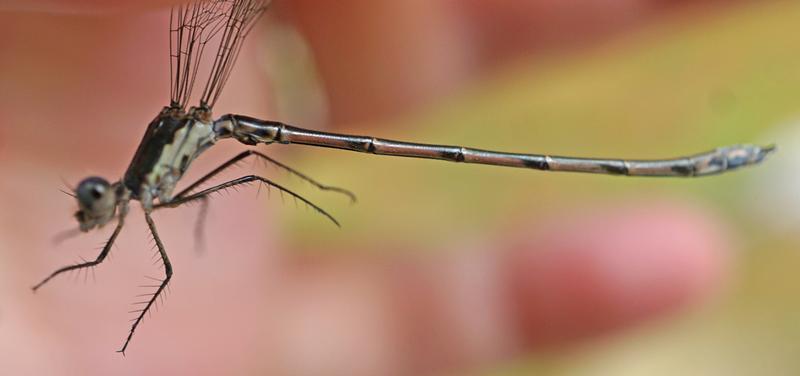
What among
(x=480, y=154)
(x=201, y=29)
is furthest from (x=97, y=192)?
(x=480, y=154)

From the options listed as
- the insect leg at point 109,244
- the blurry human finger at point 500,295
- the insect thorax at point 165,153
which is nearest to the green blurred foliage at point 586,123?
the blurry human finger at point 500,295

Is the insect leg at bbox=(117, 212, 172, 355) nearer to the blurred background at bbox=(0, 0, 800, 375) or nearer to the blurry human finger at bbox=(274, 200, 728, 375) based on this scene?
the blurred background at bbox=(0, 0, 800, 375)

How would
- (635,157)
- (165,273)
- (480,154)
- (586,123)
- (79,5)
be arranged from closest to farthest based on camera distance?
(79,5), (165,273), (480,154), (635,157), (586,123)

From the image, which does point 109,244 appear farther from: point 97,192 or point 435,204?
point 435,204

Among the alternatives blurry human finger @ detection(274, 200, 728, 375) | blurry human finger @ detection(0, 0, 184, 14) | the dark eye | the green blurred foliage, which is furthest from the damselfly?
the green blurred foliage

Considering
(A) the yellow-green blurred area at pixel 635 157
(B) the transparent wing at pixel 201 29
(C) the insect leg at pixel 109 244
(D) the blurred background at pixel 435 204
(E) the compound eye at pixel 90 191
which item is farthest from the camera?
(A) the yellow-green blurred area at pixel 635 157

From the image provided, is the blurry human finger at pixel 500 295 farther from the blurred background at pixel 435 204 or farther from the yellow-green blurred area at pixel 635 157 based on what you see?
the yellow-green blurred area at pixel 635 157
